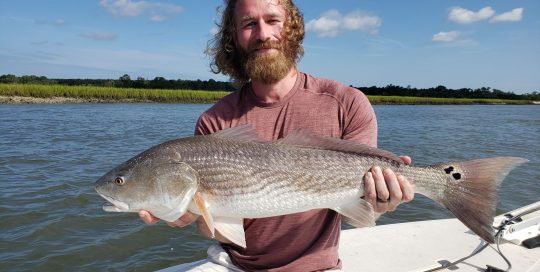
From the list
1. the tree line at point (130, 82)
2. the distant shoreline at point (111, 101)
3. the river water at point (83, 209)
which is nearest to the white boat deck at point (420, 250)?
the river water at point (83, 209)

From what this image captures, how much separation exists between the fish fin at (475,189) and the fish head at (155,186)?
1.65m

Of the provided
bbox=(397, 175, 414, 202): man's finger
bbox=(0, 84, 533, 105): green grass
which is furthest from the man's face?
bbox=(0, 84, 533, 105): green grass

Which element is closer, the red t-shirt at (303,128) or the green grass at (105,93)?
the red t-shirt at (303,128)

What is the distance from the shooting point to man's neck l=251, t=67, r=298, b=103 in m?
3.52

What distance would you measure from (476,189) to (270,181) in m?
1.32

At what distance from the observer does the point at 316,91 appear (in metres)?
3.52

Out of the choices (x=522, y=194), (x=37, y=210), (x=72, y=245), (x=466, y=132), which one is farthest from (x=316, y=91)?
(x=466, y=132)

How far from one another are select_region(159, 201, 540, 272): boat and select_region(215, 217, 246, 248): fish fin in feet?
3.75

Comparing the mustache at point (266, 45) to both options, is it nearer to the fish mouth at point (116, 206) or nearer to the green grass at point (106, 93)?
the fish mouth at point (116, 206)

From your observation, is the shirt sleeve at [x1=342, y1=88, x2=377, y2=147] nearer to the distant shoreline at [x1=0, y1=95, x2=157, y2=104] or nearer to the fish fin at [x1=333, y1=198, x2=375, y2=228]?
the fish fin at [x1=333, y1=198, x2=375, y2=228]

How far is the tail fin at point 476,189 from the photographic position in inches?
109

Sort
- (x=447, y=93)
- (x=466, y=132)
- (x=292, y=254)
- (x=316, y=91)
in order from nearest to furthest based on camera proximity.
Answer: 1. (x=292, y=254)
2. (x=316, y=91)
3. (x=466, y=132)
4. (x=447, y=93)

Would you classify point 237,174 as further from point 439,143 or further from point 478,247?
point 439,143

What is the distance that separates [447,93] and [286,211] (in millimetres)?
116967
